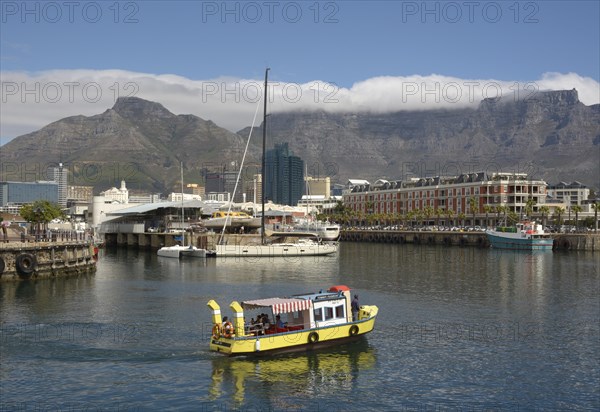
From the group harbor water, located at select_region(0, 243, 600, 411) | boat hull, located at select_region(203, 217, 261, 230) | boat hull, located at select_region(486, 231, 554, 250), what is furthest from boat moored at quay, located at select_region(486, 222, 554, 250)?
harbor water, located at select_region(0, 243, 600, 411)

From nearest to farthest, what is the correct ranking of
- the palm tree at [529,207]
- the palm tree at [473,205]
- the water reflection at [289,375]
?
the water reflection at [289,375], the palm tree at [529,207], the palm tree at [473,205]

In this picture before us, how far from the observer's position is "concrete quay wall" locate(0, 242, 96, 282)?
232 feet

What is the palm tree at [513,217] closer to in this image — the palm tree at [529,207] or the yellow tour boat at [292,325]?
the palm tree at [529,207]

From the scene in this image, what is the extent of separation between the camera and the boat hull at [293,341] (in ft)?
124

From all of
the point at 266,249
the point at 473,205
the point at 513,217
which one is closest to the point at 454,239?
the point at 473,205

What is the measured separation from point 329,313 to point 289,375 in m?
6.93

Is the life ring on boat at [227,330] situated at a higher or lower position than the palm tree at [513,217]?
lower

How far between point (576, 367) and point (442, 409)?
38.6 ft

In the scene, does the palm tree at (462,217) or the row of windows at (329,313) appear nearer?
the row of windows at (329,313)

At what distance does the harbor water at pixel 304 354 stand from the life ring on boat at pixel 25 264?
2314 millimetres

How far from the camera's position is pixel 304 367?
3741 cm

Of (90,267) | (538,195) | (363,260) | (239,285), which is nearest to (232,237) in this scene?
(363,260)

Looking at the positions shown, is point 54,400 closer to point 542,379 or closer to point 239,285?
point 542,379

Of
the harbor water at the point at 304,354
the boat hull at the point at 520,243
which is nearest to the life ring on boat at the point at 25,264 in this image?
the harbor water at the point at 304,354
